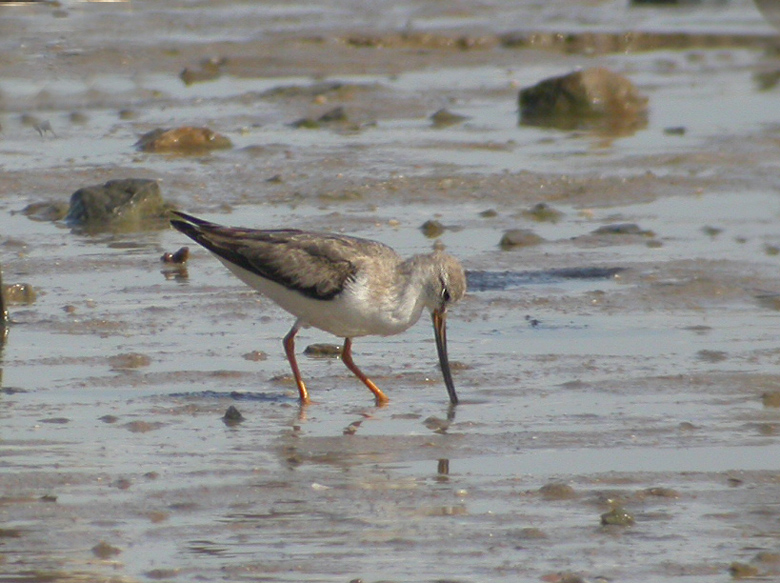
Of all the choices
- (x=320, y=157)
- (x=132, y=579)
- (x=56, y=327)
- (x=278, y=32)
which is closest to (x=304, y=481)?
(x=132, y=579)

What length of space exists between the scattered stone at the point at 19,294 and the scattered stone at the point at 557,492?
3900 mm

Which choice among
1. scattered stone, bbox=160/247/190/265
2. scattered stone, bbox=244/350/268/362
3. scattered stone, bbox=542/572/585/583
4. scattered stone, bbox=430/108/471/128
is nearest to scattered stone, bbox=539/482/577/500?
scattered stone, bbox=542/572/585/583

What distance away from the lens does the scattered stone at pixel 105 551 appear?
203 inches

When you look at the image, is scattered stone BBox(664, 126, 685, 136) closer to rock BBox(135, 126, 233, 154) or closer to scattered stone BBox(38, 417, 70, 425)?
rock BBox(135, 126, 233, 154)

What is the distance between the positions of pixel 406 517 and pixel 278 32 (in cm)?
1535

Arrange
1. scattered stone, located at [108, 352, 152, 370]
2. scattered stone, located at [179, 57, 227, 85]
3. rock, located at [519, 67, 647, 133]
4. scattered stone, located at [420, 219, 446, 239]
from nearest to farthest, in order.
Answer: scattered stone, located at [108, 352, 152, 370]
scattered stone, located at [420, 219, 446, 239]
rock, located at [519, 67, 647, 133]
scattered stone, located at [179, 57, 227, 85]

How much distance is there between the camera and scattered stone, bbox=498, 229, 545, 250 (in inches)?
399

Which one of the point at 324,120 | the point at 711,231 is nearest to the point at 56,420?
the point at 711,231

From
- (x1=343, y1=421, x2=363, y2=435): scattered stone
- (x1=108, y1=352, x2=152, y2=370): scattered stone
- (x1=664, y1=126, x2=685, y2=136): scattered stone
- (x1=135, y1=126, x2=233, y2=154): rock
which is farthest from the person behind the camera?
(x1=664, y1=126, x2=685, y2=136): scattered stone

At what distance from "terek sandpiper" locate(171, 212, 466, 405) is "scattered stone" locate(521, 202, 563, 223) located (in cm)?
338

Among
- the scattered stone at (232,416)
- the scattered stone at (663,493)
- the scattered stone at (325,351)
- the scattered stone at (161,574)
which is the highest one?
the scattered stone at (161,574)

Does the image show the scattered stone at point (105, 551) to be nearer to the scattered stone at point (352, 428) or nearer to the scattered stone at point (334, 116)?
the scattered stone at point (352, 428)

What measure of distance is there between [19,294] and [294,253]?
1.88 meters

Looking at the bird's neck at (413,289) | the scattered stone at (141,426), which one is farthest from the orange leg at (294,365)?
the scattered stone at (141,426)
